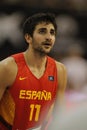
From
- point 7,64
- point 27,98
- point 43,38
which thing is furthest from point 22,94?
point 43,38

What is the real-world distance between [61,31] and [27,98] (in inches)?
158

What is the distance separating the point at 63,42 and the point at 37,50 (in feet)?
12.2

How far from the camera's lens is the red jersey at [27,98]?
3.86 meters

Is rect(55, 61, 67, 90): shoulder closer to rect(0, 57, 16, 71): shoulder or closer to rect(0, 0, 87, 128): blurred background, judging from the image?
rect(0, 57, 16, 71): shoulder

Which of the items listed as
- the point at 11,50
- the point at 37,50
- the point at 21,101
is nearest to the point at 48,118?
the point at 21,101

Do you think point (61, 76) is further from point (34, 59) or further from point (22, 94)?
point (22, 94)

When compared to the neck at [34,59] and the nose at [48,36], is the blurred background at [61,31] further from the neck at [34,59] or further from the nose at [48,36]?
the nose at [48,36]

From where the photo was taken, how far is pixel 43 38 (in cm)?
383

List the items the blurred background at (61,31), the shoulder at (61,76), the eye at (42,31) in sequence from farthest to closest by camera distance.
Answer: the blurred background at (61,31), the shoulder at (61,76), the eye at (42,31)

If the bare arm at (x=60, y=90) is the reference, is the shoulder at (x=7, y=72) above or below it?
above

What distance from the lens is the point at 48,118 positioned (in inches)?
160

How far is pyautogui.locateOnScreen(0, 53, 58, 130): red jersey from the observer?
152 inches

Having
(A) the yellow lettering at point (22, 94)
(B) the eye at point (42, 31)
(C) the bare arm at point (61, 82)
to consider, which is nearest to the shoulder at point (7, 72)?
(A) the yellow lettering at point (22, 94)

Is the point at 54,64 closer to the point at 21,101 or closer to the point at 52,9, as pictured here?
the point at 21,101
